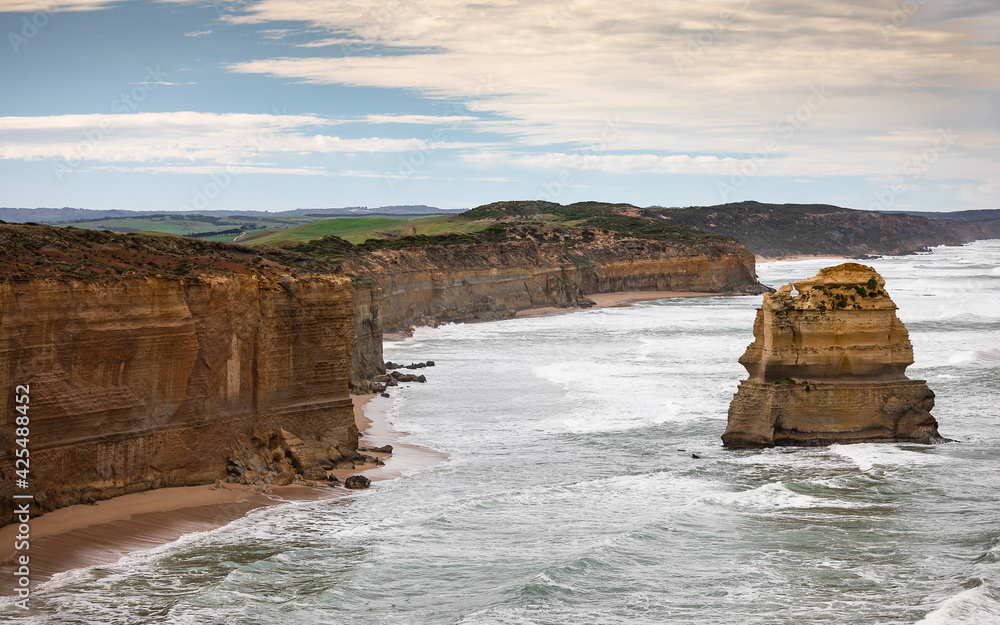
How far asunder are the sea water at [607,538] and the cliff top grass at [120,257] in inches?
221

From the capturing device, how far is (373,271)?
62562mm

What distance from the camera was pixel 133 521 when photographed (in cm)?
1944

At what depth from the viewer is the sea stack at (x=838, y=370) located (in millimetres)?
26281

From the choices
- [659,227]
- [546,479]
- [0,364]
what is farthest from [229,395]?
[659,227]

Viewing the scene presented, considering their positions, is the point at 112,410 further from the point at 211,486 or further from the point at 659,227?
the point at 659,227

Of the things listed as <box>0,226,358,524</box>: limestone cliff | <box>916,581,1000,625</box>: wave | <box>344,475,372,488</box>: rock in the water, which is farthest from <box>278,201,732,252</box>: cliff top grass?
<box>916,581,1000,625</box>: wave

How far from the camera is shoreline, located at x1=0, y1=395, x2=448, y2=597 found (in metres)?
17.4

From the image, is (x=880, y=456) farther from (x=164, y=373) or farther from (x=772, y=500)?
(x=164, y=373)

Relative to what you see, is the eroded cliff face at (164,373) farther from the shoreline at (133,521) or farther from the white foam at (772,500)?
the white foam at (772,500)

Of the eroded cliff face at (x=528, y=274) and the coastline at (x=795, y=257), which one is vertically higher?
the coastline at (x=795, y=257)

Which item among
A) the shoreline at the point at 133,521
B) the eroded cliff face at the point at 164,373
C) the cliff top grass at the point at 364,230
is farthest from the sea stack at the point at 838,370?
the cliff top grass at the point at 364,230

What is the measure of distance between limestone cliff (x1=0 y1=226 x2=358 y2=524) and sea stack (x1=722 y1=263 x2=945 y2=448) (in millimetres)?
10804

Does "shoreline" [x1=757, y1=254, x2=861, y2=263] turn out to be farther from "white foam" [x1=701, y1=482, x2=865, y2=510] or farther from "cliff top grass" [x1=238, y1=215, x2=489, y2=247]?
"white foam" [x1=701, y1=482, x2=865, y2=510]

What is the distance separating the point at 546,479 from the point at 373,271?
3911cm
